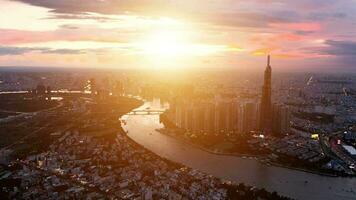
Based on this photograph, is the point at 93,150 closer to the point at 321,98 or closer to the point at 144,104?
the point at 144,104

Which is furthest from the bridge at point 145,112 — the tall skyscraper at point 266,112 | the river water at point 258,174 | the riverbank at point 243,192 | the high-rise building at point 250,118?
the riverbank at point 243,192

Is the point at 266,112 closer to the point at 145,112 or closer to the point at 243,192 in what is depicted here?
the point at 243,192

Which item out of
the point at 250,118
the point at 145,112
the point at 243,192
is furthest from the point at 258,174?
the point at 145,112

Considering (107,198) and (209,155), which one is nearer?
(107,198)

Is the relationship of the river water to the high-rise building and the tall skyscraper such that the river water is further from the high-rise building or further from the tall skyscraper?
the tall skyscraper

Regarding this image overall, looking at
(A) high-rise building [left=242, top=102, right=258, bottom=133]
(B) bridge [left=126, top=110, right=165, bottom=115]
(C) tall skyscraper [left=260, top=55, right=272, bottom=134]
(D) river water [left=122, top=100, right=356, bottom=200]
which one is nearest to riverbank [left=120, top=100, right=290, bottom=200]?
(D) river water [left=122, top=100, right=356, bottom=200]

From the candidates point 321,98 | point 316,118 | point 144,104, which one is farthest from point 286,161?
point 321,98

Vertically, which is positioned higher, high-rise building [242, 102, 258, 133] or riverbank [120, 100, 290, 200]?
high-rise building [242, 102, 258, 133]

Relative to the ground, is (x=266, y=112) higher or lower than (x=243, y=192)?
higher
